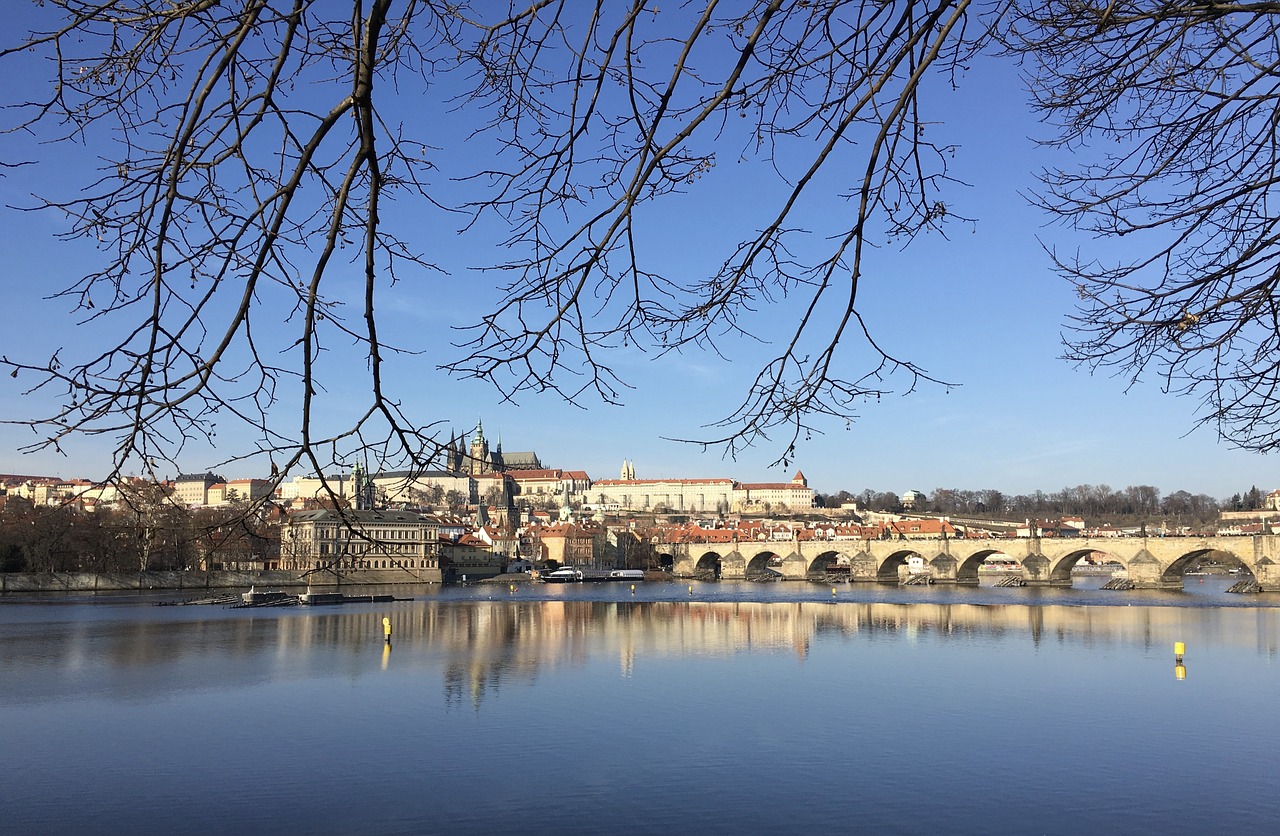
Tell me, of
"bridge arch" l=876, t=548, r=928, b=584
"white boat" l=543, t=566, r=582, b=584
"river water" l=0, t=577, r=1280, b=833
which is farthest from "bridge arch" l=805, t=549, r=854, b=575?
"river water" l=0, t=577, r=1280, b=833

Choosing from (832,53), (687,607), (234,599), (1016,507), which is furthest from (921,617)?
(1016,507)

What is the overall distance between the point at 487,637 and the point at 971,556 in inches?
1568

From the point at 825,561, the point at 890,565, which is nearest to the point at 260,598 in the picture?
the point at 890,565

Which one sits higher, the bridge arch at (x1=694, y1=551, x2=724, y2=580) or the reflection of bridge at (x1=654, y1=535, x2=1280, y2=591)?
the reflection of bridge at (x1=654, y1=535, x2=1280, y2=591)

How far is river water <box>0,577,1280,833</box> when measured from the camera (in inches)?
393

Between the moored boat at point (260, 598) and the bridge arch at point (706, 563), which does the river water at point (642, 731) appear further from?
the bridge arch at point (706, 563)

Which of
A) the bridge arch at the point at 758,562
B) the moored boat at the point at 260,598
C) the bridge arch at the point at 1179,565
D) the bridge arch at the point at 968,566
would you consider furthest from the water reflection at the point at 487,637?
the bridge arch at the point at 758,562

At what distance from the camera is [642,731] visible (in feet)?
45.4

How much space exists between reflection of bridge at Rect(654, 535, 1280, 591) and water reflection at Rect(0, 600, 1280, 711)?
14584 mm

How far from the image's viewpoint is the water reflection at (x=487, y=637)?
1970cm

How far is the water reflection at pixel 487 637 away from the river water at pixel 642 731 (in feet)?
0.53

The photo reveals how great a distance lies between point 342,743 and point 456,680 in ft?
18.9

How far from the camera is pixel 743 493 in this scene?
464ft

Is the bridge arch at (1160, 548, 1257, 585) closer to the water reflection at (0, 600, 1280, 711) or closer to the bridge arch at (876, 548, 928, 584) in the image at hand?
the water reflection at (0, 600, 1280, 711)
